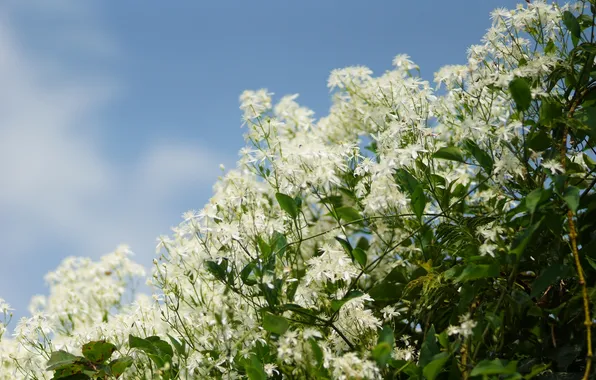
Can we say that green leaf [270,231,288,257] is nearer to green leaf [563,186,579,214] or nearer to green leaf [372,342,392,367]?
green leaf [372,342,392,367]

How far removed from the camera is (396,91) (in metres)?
2.17

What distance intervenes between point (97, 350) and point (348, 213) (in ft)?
2.45

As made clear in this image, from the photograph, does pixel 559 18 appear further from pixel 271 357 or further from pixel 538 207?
pixel 271 357

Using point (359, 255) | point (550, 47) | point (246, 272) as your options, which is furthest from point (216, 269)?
point (550, 47)

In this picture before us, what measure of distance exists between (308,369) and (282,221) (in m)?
0.56

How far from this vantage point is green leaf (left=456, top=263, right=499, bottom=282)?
4.33 ft

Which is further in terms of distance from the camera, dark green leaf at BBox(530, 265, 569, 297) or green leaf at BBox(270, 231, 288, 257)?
green leaf at BBox(270, 231, 288, 257)

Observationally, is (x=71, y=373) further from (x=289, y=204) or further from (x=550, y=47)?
(x=550, y=47)

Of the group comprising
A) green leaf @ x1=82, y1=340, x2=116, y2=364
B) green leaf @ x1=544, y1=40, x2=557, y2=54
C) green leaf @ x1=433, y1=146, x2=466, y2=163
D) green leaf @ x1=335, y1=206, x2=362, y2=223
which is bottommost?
green leaf @ x1=82, y1=340, x2=116, y2=364

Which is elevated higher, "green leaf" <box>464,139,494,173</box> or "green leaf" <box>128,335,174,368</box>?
"green leaf" <box>464,139,494,173</box>

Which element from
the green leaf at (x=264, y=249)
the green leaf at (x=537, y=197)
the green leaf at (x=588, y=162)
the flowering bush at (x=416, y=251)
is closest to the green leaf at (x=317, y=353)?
the flowering bush at (x=416, y=251)

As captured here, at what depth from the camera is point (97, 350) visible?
5.58 ft

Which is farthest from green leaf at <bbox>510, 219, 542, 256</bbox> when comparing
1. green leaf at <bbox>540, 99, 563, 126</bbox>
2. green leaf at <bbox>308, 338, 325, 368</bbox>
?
green leaf at <bbox>308, 338, 325, 368</bbox>

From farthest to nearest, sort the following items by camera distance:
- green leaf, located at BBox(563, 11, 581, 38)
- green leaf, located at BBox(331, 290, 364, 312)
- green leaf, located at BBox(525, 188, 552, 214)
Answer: green leaf, located at BBox(563, 11, 581, 38), green leaf, located at BBox(331, 290, 364, 312), green leaf, located at BBox(525, 188, 552, 214)
